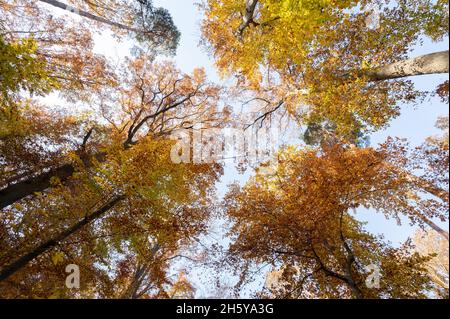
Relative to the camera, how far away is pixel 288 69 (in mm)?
9875

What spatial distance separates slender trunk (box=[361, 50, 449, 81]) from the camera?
187 inches

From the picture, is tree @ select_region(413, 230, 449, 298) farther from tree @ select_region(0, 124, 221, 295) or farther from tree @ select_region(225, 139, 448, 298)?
tree @ select_region(0, 124, 221, 295)

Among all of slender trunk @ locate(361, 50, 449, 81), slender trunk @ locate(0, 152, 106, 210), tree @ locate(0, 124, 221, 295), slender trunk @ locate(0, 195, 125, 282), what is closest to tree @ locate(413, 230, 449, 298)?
slender trunk @ locate(361, 50, 449, 81)

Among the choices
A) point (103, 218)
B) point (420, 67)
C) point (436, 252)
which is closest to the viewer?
point (420, 67)

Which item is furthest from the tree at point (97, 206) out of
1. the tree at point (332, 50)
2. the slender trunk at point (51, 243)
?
the tree at point (332, 50)

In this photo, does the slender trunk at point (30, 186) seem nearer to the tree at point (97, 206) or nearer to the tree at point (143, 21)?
the tree at point (97, 206)

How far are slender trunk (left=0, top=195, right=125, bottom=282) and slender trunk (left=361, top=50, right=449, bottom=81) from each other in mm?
8825

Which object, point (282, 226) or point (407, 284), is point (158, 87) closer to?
point (282, 226)

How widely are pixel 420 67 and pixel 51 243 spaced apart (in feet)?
31.8

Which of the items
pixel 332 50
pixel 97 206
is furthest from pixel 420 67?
pixel 97 206

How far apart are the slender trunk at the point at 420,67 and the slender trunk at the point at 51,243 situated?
8.83m

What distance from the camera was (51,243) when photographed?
5.30 metres

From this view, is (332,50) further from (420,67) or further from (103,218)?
(103,218)

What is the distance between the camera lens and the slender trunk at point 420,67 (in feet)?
15.6
